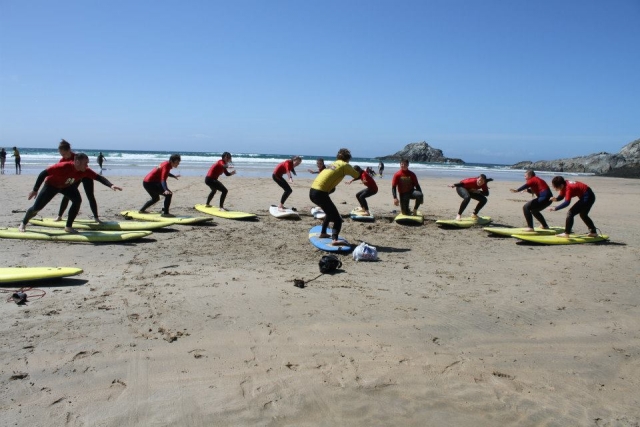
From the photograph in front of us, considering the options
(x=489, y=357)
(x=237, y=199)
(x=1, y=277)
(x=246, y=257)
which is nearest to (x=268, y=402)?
(x=489, y=357)

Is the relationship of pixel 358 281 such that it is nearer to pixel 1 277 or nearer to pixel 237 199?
pixel 1 277

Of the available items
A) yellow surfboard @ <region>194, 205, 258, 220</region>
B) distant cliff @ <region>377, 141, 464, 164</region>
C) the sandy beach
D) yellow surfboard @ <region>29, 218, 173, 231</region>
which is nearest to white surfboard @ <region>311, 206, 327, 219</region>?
yellow surfboard @ <region>194, 205, 258, 220</region>

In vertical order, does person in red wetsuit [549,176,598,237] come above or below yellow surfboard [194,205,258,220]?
above

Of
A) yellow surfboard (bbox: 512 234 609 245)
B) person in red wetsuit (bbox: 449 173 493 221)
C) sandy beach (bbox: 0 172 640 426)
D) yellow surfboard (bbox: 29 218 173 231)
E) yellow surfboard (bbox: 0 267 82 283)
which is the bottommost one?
sandy beach (bbox: 0 172 640 426)

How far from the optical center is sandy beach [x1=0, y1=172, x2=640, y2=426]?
331cm

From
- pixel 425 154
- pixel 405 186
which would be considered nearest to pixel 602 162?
pixel 425 154

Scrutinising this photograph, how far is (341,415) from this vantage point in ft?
10.7

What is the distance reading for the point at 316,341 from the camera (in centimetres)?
428

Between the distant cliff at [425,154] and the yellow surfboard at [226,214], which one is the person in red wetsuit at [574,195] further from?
the distant cliff at [425,154]

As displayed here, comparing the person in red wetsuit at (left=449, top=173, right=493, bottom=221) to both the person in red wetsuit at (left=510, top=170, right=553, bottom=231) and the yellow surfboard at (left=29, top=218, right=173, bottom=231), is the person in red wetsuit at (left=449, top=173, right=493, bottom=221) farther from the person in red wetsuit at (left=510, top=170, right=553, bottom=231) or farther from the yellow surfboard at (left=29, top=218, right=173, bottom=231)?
the yellow surfboard at (left=29, top=218, right=173, bottom=231)

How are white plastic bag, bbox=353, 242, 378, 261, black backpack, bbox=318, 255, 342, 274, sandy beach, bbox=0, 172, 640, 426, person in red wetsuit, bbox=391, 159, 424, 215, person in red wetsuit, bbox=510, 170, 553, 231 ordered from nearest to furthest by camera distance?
sandy beach, bbox=0, 172, 640, 426
black backpack, bbox=318, 255, 342, 274
white plastic bag, bbox=353, 242, 378, 261
person in red wetsuit, bbox=510, 170, 553, 231
person in red wetsuit, bbox=391, 159, 424, 215

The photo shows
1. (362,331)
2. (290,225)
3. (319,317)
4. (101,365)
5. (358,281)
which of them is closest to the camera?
(101,365)

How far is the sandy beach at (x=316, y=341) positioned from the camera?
331 cm

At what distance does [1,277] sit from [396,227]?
7927 millimetres
